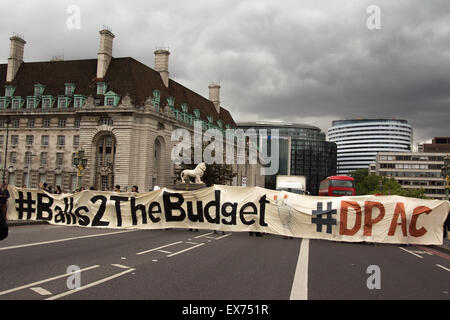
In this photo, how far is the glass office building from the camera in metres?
161

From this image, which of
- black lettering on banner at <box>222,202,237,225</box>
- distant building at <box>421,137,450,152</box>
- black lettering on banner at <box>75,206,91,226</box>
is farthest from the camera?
distant building at <box>421,137,450,152</box>

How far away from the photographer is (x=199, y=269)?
30.7 ft

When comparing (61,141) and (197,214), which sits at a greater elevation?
(61,141)

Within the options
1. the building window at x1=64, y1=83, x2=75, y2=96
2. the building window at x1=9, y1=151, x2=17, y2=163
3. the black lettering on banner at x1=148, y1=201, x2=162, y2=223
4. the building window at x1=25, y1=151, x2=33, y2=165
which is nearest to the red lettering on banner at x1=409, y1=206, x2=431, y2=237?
the black lettering on banner at x1=148, y1=201, x2=162, y2=223

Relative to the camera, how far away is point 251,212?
18125 millimetres

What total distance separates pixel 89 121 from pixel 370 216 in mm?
51319

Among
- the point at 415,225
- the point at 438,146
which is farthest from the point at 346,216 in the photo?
the point at 438,146

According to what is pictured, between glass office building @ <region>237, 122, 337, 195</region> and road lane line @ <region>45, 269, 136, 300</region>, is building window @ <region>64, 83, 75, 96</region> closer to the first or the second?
road lane line @ <region>45, 269, 136, 300</region>

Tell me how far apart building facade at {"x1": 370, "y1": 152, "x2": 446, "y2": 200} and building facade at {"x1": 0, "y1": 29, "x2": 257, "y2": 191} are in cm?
9299

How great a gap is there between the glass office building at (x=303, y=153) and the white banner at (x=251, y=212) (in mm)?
140973

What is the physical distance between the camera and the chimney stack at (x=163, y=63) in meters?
71.8

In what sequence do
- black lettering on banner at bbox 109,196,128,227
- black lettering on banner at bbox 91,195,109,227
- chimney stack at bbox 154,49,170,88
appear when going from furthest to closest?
chimney stack at bbox 154,49,170,88 < black lettering on banner at bbox 91,195,109,227 < black lettering on banner at bbox 109,196,128,227

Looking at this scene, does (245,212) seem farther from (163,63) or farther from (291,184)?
(163,63)

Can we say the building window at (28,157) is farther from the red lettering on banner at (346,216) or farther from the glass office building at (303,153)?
the glass office building at (303,153)
